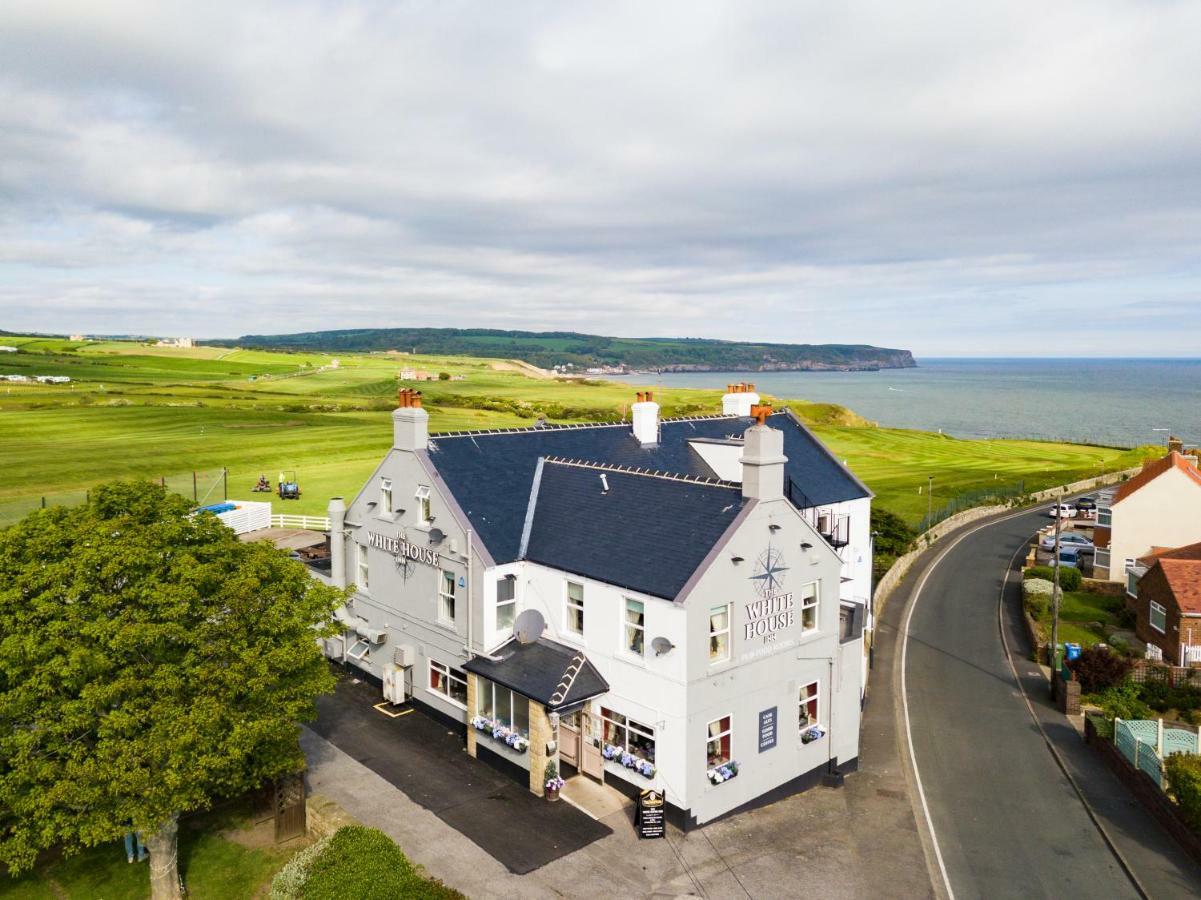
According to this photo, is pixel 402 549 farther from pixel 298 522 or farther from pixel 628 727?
pixel 298 522

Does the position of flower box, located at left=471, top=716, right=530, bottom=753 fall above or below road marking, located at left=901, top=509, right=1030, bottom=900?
above

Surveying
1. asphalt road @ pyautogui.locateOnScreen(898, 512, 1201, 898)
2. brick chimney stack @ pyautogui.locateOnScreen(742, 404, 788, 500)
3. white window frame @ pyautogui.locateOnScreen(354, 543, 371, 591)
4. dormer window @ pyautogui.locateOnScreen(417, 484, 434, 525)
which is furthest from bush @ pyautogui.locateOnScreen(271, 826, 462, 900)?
white window frame @ pyautogui.locateOnScreen(354, 543, 371, 591)

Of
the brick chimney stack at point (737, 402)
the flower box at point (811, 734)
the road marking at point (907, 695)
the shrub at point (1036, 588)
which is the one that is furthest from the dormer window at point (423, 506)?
the shrub at point (1036, 588)

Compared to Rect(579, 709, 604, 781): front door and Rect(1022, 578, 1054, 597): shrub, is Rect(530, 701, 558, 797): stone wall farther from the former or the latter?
Rect(1022, 578, 1054, 597): shrub

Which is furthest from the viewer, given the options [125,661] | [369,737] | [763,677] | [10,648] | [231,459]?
[231,459]

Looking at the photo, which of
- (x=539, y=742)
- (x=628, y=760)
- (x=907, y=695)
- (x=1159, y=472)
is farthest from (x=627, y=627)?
(x=1159, y=472)

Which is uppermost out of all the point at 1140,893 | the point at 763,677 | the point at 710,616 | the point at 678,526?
the point at 678,526

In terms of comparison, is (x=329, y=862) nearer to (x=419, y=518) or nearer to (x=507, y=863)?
(x=507, y=863)

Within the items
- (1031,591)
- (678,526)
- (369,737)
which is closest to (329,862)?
(369,737)
